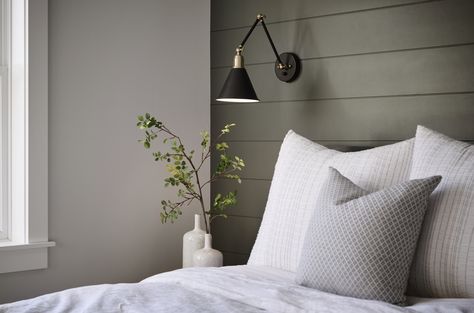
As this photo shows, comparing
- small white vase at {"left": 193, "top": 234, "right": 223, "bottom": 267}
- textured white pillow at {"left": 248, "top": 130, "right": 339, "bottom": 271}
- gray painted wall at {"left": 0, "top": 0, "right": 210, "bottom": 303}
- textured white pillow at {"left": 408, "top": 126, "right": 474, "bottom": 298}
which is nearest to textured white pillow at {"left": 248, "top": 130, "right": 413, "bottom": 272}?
textured white pillow at {"left": 248, "top": 130, "right": 339, "bottom": 271}

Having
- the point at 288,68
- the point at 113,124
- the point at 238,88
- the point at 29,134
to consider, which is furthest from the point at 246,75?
the point at 29,134

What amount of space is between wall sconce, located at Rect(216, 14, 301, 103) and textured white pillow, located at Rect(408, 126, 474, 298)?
118cm

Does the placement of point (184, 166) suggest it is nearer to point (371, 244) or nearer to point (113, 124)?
point (113, 124)

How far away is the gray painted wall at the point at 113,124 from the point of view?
287 centimetres

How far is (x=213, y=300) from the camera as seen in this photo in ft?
5.49

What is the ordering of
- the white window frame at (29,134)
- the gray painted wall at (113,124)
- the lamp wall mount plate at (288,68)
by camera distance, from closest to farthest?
the white window frame at (29,134)
the gray painted wall at (113,124)
the lamp wall mount plate at (288,68)

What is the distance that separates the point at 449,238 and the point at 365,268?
0.29 meters

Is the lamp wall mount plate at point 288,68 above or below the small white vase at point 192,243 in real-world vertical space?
above

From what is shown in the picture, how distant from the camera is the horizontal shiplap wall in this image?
2.52 meters

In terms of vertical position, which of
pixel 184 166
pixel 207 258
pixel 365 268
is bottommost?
pixel 207 258

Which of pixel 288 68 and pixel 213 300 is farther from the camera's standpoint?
pixel 288 68

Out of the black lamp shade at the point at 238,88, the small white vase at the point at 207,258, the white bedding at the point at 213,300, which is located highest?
the black lamp shade at the point at 238,88

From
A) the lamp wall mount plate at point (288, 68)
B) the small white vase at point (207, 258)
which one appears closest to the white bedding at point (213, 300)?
the small white vase at point (207, 258)

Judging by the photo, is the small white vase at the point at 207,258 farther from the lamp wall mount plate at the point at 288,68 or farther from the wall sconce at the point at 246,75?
the lamp wall mount plate at the point at 288,68
